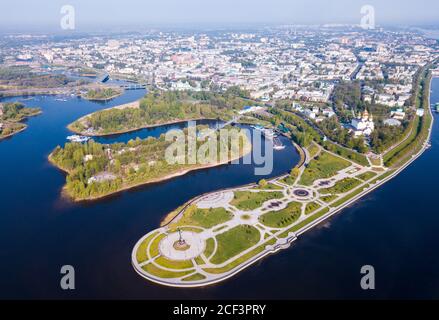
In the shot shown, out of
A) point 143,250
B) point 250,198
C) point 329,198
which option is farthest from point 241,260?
point 329,198

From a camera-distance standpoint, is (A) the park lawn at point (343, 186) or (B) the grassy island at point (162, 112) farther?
(B) the grassy island at point (162, 112)

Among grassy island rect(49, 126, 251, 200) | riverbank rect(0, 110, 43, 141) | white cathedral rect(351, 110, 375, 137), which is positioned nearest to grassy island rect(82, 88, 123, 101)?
riverbank rect(0, 110, 43, 141)

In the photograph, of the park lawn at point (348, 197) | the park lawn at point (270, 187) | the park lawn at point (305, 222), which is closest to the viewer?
the park lawn at point (305, 222)

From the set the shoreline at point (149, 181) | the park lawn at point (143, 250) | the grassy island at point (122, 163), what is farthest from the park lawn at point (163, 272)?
the grassy island at point (122, 163)

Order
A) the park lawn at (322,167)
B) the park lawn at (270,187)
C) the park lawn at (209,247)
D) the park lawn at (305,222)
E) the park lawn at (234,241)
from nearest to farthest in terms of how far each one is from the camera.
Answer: the park lawn at (234,241) → the park lawn at (209,247) → the park lawn at (305,222) → the park lawn at (270,187) → the park lawn at (322,167)

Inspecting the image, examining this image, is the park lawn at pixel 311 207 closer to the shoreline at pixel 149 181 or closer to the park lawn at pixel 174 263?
the park lawn at pixel 174 263

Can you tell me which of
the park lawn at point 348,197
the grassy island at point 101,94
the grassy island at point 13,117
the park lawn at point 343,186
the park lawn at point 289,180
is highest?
the grassy island at point 101,94

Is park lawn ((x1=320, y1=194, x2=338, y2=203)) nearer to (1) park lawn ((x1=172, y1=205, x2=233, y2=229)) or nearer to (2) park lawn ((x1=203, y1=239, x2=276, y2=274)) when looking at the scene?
(2) park lawn ((x1=203, y1=239, x2=276, y2=274))
